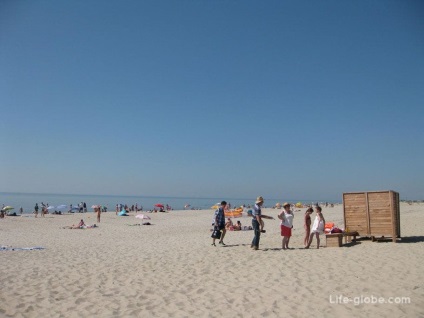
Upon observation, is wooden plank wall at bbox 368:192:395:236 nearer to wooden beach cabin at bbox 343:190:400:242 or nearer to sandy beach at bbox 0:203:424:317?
wooden beach cabin at bbox 343:190:400:242

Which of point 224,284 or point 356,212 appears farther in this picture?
point 356,212

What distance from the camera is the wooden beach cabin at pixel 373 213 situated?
34.9ft

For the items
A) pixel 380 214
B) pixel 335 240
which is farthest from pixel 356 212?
pixel 335 240

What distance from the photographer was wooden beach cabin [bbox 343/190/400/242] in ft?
34.9

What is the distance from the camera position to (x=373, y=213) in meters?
11.0

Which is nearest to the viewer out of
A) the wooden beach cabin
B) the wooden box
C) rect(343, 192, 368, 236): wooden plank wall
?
the wooden box

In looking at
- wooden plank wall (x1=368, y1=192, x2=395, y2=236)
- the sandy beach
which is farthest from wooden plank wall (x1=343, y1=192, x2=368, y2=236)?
the sandy beach

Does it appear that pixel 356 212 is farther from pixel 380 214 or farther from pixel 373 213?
pixel 380 214

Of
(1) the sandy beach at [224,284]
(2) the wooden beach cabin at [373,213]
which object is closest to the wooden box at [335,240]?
(1) the sandy beach at [224,284]

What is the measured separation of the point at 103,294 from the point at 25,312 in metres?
1.32

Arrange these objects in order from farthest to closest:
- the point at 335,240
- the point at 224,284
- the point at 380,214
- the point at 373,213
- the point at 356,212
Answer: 1. the point at 356,212
2. the point at 373,213
3. the point at 380,214
4. the point at 335,240
5. the point at 224,284

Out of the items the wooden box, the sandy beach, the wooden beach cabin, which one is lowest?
the sandy beach

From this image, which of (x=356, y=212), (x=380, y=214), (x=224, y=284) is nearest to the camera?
(x=224, y=284)

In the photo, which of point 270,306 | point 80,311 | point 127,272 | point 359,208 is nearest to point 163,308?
point 80,311
